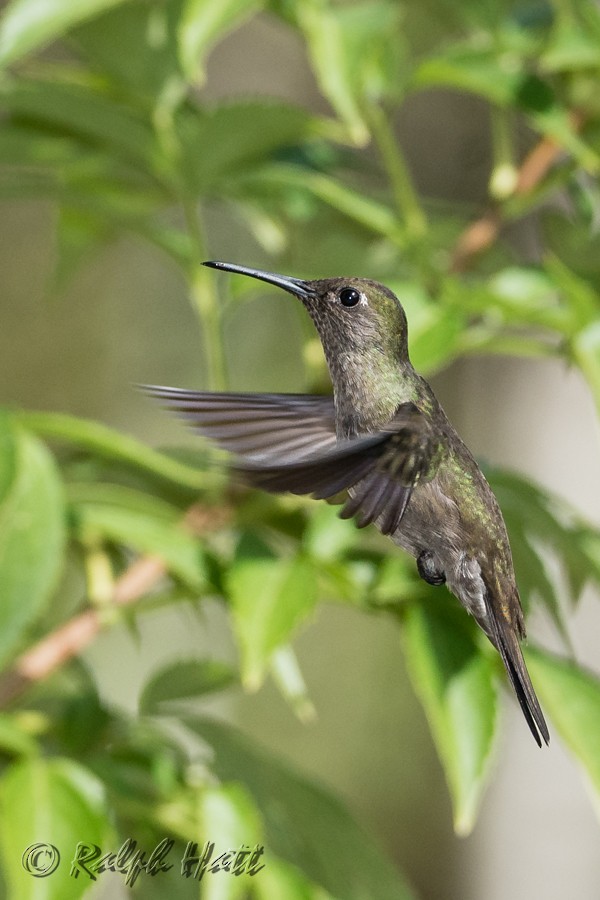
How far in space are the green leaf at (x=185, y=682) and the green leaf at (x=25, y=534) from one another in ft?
0.81

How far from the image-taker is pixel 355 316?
689 millimetres

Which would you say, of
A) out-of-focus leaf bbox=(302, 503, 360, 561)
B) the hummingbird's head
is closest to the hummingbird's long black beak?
the hummingbird's head

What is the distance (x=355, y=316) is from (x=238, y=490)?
349mm

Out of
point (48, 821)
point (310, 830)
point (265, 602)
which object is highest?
point (265, 602)

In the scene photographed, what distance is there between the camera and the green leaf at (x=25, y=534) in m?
0.83

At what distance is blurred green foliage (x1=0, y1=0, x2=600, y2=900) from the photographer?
845 millimetres

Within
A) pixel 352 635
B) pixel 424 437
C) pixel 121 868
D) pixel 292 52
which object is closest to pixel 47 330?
pixel 292 52

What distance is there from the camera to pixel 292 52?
2654 mm

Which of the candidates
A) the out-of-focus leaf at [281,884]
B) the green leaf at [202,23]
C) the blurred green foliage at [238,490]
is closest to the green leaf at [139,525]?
the blurred green foliage at [238,490]

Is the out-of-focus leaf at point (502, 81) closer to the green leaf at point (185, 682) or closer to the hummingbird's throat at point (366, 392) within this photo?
the hummingbird's throat at point (366, 392)

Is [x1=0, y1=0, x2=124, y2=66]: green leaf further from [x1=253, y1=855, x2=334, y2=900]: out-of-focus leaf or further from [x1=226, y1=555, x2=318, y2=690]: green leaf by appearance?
[x1=253, y1=855, x2=334, y2=900]: out-of-focus leaf

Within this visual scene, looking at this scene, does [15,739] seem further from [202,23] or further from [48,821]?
[202,23]

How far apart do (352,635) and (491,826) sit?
3.65 feet

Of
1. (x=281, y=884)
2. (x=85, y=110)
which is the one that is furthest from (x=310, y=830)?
(x=85, y=110)
